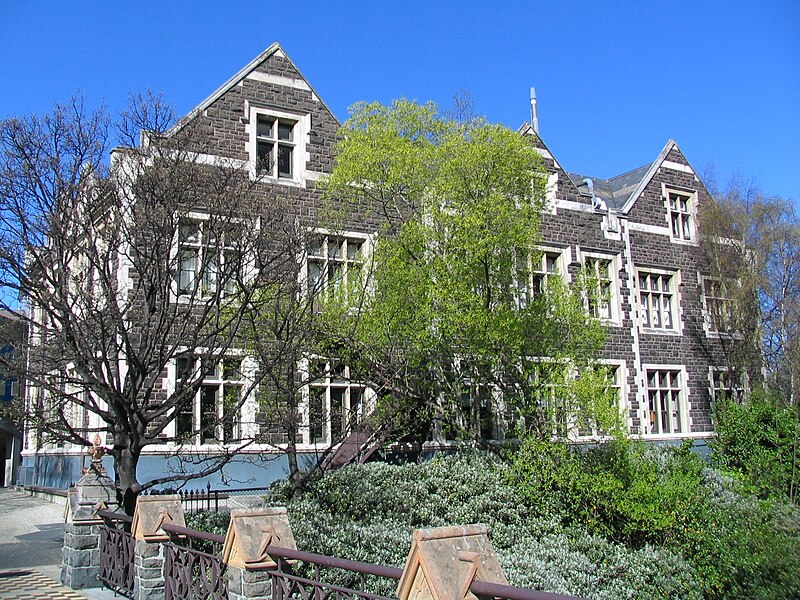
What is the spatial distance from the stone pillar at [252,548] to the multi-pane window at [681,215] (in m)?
22.2

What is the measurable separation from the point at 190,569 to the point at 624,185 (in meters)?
23.6

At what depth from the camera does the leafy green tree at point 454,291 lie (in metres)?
15.4

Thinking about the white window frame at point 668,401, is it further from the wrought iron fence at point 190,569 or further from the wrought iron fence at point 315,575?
the wrought iron fence at point 315,575

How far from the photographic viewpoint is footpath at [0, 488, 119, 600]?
914 centimetres

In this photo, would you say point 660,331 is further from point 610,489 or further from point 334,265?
point 610,489

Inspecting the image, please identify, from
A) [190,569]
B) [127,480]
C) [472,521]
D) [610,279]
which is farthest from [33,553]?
[610,279]

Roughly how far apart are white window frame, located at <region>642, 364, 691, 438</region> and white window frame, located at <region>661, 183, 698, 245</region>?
4.50 meters

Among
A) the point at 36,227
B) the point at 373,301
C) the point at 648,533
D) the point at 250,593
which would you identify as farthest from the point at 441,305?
the point at 250,593

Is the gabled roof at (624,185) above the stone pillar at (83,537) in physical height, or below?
above

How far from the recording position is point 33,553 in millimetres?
12297

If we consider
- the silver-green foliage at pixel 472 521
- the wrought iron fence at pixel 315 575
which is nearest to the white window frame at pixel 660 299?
the silver-green foliage at pixel 472 521

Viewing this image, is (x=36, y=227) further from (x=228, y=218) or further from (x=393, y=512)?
(x=393, y=512)

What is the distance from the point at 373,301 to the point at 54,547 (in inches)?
281

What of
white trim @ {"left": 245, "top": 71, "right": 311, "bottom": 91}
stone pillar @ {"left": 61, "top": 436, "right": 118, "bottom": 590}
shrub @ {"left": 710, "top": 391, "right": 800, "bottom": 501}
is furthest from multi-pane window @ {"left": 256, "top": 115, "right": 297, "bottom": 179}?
shrub @ {"left": 710, "top": 391, "right": 800, "bottom": 501}
